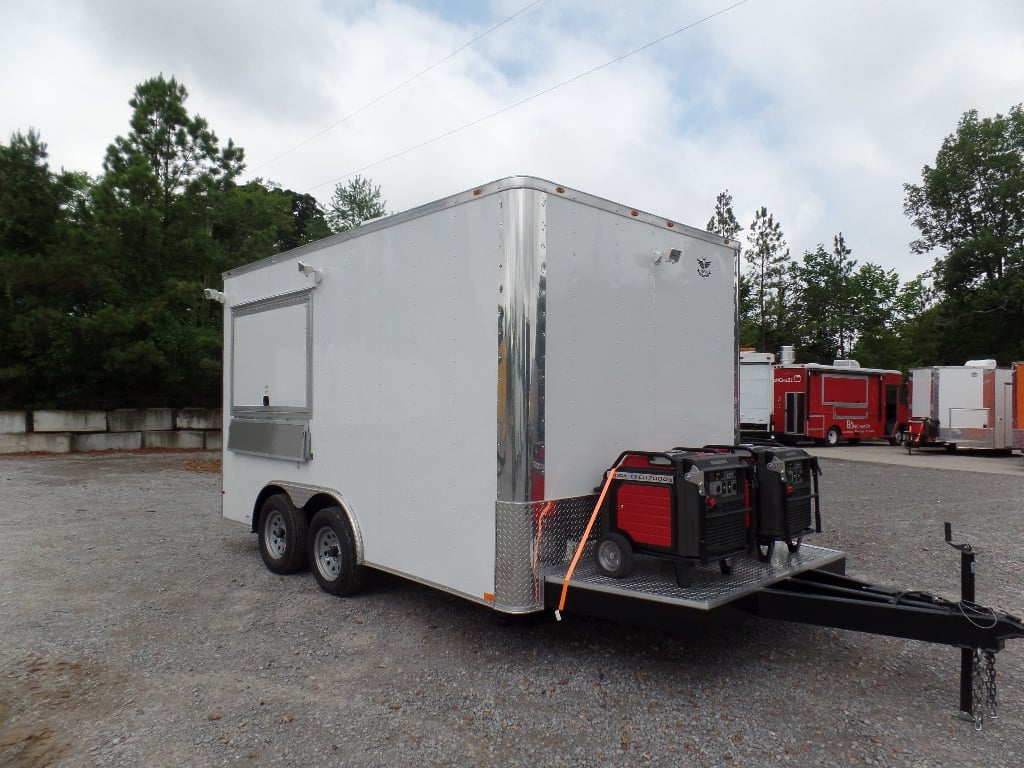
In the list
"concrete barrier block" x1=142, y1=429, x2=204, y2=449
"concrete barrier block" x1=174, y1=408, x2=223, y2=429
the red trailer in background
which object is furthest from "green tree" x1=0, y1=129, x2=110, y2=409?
the red trailer in background

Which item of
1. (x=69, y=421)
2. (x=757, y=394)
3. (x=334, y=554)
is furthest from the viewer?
(x=757, y=394)

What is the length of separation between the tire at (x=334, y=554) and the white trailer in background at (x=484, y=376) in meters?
0.02

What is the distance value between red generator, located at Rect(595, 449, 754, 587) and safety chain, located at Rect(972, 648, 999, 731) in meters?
1.18

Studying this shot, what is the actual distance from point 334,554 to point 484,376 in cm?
224

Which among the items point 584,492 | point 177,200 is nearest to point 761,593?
point 584,492

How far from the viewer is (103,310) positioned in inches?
624

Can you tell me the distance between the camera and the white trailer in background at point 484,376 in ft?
12.8

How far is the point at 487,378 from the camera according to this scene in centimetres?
399

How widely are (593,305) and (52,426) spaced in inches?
672

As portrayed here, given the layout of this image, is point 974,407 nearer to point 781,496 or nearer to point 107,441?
point 781,496

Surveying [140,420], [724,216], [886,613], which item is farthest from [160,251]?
[724,216]

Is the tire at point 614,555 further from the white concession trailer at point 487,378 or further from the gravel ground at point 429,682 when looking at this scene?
the gravel ground at point 429,682

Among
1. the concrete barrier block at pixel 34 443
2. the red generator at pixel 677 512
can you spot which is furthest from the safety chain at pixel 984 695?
the concrete barrier block at pixel 34 443

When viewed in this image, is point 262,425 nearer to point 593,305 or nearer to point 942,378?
point 593,305
